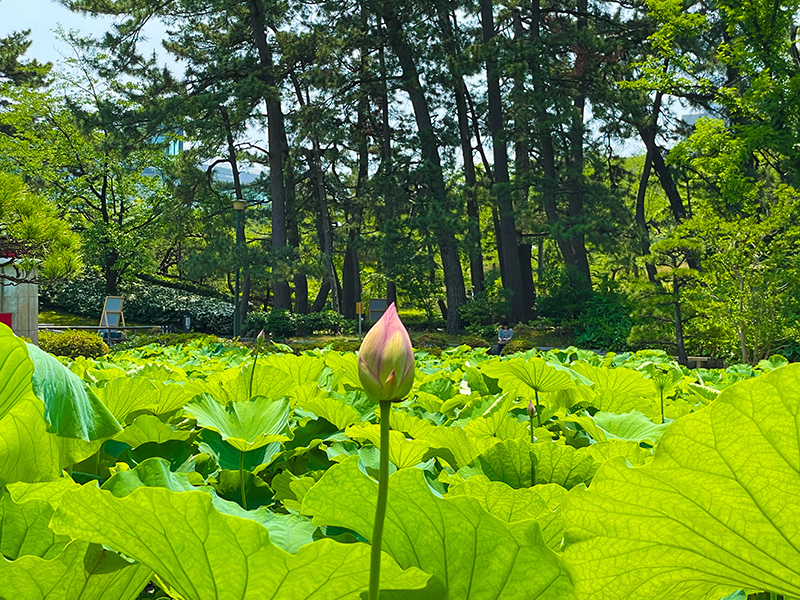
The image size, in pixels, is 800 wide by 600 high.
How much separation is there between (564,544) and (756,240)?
13.7 metres

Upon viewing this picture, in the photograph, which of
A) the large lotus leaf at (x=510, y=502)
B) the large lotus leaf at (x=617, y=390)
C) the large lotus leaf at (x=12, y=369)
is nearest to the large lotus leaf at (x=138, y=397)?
the large lotus leaf at (x=12, y=369)

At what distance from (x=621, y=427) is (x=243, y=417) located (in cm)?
66

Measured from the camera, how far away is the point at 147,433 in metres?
1.11

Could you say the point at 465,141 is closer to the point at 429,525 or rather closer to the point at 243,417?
the point at 243,417

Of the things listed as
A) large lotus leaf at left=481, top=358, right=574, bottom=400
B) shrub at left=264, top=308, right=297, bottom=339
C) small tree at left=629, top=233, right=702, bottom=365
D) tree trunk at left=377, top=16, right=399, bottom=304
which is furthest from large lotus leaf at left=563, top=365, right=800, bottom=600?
shrub at left=264, top=308, right=297, bottom=339

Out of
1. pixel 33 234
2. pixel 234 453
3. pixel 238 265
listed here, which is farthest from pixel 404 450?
pixel 238 265

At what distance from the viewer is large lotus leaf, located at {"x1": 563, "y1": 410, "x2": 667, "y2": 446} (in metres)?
1.11

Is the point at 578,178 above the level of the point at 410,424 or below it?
above

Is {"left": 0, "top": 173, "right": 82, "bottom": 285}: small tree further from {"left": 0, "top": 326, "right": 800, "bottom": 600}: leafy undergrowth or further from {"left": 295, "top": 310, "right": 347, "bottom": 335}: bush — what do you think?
{"left": 295, "top": 310, "right": 347, "bottom": 335}: bush

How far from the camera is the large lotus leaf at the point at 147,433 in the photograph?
1.08m

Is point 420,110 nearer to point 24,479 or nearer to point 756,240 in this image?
point 756,240

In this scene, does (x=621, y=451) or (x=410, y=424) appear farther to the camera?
(x=410, y=424)

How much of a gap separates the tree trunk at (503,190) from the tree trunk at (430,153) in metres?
1.62

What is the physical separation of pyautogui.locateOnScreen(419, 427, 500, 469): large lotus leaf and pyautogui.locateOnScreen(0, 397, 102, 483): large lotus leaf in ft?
1.62
